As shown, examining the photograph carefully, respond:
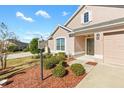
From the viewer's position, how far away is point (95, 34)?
43.9ft

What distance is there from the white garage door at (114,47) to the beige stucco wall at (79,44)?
4.44 metres

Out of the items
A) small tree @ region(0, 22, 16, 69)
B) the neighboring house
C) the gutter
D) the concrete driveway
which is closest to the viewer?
the concrete driveway

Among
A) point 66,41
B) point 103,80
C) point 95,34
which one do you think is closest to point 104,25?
point 95,34

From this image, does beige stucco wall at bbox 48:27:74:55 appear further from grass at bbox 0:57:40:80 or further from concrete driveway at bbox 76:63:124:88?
A: concrete driveway at bbox 76:63:124:88

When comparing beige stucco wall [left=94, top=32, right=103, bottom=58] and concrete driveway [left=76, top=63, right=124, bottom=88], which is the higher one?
beige stucco wall [left=94, top=32, right=103, bottom=58]

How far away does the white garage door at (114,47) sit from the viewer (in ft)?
37.2

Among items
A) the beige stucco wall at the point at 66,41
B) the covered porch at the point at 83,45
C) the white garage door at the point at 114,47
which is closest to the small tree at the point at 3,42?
the beige stucco wall at the point at 66,41

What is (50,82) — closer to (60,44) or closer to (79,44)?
(79,44)

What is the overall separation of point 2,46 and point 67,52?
723cm

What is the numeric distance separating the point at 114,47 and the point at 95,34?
2.25 metres

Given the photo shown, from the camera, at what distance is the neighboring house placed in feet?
38.2

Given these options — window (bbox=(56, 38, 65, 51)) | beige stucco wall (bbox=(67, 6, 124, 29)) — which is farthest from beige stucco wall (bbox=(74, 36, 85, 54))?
window (bbox=(56, 38, 65, 51))

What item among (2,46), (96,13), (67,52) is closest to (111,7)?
(96,13)
